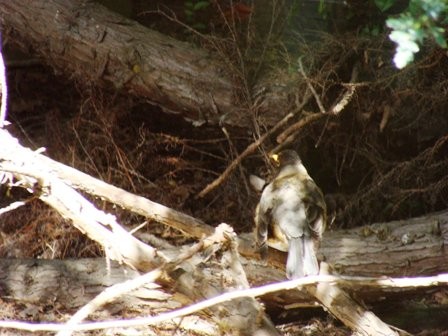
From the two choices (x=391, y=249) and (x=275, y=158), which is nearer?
(x=391, y=249)

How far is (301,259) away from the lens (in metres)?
3.98

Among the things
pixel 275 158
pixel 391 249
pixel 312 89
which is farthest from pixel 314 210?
pixel 312 89

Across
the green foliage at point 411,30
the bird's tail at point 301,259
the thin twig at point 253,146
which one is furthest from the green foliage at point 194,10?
the green foliage at point 411,30

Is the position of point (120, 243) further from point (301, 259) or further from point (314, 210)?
point (314, 210)

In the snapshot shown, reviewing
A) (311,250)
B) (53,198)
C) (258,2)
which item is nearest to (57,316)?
(53,198)

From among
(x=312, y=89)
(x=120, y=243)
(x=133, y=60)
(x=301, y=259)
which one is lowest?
(x=120, y=243)

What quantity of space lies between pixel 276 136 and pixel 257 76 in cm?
55

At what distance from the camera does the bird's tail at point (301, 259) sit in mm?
3877

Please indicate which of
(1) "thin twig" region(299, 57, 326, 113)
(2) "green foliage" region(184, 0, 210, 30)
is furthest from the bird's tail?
(2) "green foliage" region(184, 0, 210, 30)

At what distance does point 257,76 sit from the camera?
5695 millimetres

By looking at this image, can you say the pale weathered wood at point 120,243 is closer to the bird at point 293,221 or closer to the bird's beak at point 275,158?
the bird at point 293,221

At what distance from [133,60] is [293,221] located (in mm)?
2324

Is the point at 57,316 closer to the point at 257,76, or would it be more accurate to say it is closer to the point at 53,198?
the point at 53,198

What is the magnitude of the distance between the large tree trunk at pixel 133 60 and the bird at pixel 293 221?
116cm
